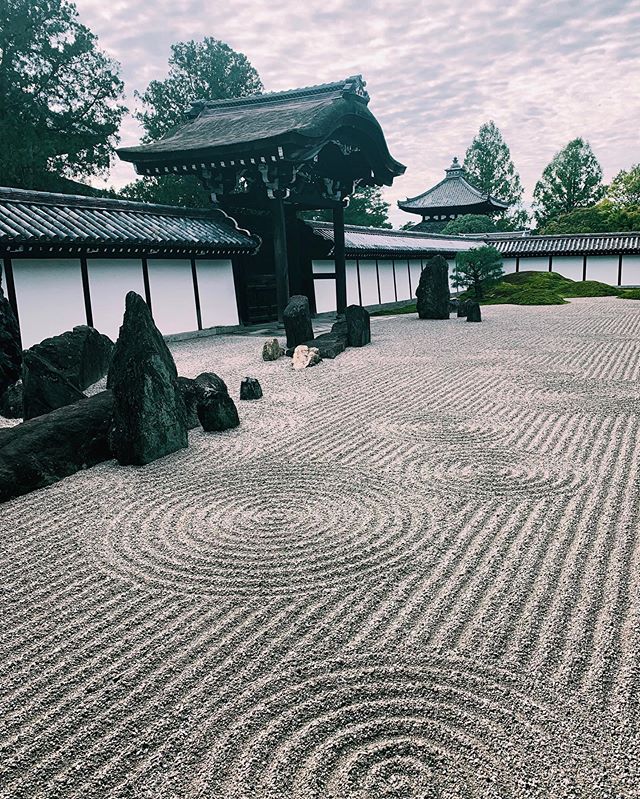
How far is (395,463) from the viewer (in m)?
6.27

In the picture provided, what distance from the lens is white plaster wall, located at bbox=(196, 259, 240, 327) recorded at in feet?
62.7

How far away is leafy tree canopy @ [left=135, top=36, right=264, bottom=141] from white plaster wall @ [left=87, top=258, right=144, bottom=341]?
2905 cm

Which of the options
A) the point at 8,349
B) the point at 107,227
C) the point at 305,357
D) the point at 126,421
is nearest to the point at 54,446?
the point at 126,421

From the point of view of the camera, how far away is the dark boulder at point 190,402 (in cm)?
800

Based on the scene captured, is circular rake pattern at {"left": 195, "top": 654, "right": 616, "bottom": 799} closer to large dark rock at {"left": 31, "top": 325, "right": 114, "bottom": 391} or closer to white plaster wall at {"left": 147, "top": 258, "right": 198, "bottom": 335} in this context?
large dark rock at {"left": 31, "top": 325, "right": 114, "bottom": 391}

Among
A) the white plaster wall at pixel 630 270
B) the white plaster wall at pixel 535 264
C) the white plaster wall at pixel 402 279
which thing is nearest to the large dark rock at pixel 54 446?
the white plaster wall at pixel 402 279

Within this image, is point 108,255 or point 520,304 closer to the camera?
point 108,255

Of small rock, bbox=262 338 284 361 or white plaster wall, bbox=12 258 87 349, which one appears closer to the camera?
small rock, bbox=262 338 284 361

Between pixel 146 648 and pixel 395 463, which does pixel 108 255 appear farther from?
pixel 146 648

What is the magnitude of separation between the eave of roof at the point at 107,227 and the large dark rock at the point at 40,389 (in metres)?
5.84

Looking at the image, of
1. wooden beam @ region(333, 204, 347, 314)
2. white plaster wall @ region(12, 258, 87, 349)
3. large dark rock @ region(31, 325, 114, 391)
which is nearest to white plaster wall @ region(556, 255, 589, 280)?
wooden beam @ region(333, 204, 347, 314)

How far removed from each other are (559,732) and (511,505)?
253 centimetres

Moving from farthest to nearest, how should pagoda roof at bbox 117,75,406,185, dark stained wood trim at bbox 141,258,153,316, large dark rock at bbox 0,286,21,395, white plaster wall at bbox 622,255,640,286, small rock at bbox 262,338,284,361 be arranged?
white plaster wall at bbox 622,255,640,286, pagoda roof at bbox 117,75,406,185, dark stained wood trim at bbox 141,258,153,316, small rock at bbox 262,338,284,361, large dark rock at bbox 0,286,21,395

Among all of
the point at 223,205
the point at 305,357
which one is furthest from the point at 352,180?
the point at 305,357
